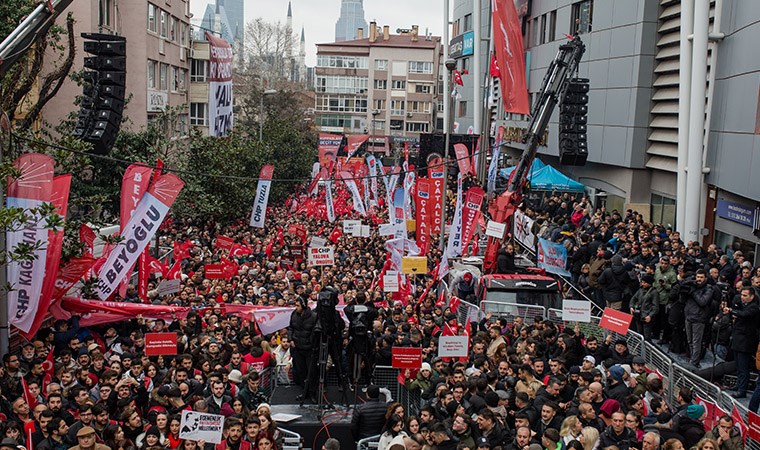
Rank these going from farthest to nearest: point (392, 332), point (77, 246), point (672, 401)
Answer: point (77, 246) → point (392, 332) → point (672, 401)

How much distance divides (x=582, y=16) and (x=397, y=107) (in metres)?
68.0

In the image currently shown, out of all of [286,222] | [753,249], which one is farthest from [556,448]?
[286,222]

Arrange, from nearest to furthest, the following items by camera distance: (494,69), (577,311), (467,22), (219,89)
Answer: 1. (577,311)
2. (494,69)
3. (219,89)
4. (467,22)

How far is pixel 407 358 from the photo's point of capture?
12633 millimetres

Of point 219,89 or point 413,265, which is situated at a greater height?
point 219,89

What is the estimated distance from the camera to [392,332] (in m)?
14.0

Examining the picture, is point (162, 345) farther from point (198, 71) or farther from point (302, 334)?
point (198, 71)

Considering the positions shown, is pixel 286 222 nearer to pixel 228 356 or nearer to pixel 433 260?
pixel 433 260

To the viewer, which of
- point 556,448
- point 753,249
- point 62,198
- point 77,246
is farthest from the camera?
point 753,249

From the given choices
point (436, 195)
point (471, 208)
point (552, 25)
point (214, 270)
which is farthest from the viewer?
point (552, 25)

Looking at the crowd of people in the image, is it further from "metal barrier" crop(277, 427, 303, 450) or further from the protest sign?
the protest sign

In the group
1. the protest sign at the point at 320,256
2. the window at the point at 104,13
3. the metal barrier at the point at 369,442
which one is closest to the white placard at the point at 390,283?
the protest sign at the point at 320,256

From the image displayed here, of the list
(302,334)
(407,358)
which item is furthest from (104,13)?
(407,358)

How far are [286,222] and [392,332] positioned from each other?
20562 mm
